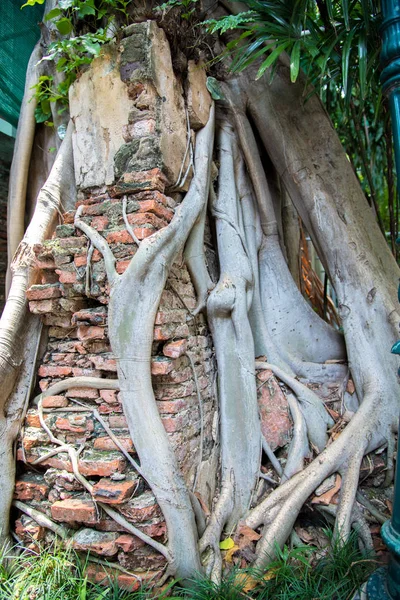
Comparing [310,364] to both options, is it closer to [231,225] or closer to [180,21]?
[231,225]

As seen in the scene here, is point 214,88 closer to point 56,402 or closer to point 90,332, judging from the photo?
point 90,332

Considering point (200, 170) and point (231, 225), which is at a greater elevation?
point (200, 170)

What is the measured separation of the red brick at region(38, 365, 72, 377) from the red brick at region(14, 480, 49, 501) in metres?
0.55

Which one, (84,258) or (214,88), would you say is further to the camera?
(214,88)

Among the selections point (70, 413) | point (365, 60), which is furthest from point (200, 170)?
point (70, 413)

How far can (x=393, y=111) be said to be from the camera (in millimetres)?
1580

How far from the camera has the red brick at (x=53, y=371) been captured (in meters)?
2.28

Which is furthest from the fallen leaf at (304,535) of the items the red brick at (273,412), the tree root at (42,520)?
the tree root at (42,520)

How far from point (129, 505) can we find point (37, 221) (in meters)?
1.73

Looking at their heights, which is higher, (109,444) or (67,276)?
(67,276)

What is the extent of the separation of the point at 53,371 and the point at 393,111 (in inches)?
80.2

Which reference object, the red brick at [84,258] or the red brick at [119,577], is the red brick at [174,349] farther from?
the red brick at [119,577]

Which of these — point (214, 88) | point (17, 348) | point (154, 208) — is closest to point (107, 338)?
point (17, 348)

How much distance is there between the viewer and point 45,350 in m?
2.41
